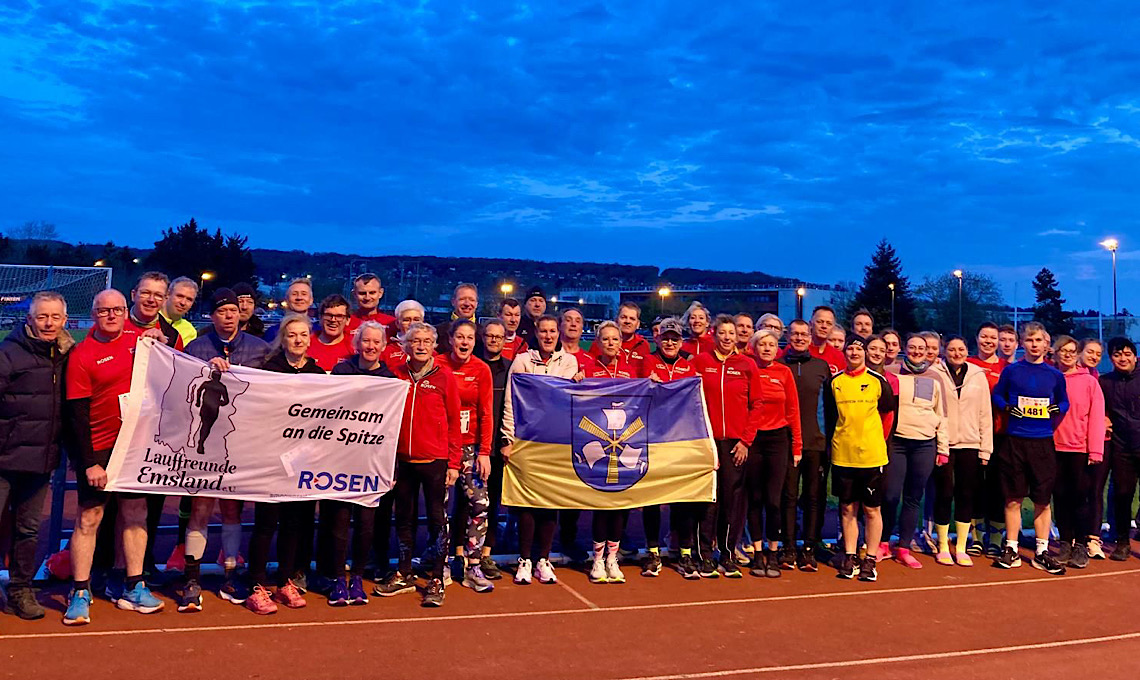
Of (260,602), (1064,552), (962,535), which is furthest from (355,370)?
(1064,552)

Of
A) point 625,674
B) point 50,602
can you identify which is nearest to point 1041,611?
point 625,674

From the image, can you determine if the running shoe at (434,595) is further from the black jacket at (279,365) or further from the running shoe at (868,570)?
the running shoe at (868,570)

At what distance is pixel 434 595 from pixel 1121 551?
6.62 m

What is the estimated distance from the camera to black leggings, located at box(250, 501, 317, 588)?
615cm

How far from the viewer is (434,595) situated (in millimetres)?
6355

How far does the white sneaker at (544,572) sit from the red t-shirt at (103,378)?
3.27m

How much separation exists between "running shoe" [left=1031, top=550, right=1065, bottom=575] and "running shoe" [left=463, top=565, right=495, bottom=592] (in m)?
5.07

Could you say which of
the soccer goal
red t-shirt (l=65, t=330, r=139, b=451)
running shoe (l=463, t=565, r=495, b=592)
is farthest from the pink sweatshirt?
the soccer goal

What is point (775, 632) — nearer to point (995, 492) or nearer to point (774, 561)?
point (774, 561)

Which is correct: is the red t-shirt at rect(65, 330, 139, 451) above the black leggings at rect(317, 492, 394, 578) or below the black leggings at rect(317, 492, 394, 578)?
above

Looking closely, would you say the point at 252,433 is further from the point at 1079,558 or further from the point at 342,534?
the point at 1079,558

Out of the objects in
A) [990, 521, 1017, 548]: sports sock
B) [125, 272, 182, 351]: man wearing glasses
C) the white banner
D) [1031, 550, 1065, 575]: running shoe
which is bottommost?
[1031, 550, 1065, 575]: running shoe

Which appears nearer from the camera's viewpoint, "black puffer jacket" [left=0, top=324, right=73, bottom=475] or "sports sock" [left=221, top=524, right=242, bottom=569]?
"black puffer jacket" [left=0, top=324, right=73, bottom=475]

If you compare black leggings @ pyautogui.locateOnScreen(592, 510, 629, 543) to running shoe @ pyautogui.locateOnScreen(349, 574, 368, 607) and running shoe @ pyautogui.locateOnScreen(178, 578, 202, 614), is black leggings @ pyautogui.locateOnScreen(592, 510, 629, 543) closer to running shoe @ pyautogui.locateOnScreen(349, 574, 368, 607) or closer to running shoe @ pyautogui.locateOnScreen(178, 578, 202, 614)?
running shoe @ pyautogui.locateOnScreen(349, 574, 368, 607)
